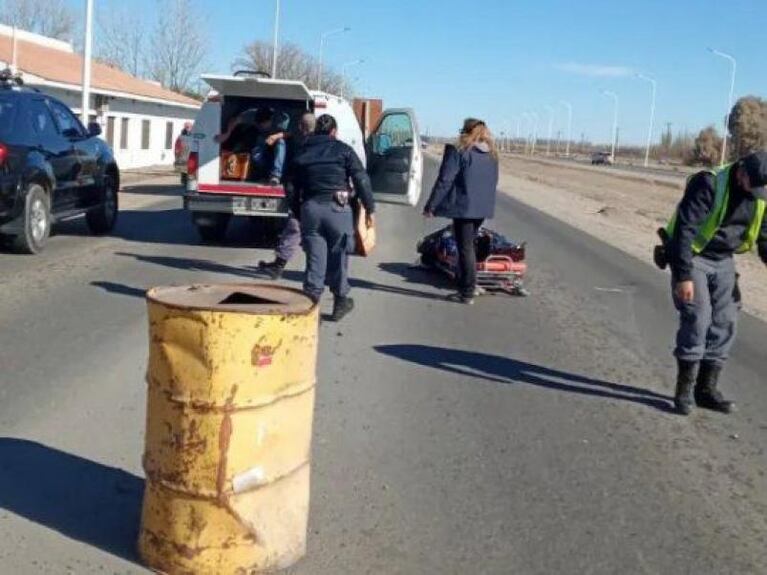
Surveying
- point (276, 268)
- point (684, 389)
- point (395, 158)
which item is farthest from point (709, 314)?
point (395, 158)

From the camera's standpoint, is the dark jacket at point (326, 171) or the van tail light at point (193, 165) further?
the van tail light at point (193, 165)

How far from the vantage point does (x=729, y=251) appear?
6105 mm

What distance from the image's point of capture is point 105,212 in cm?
1428

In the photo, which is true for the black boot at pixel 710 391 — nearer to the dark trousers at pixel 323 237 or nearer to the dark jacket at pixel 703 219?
the dark jacket at pixel 703 219

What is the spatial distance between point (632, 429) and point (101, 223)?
10323 mm

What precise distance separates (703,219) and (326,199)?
347cm

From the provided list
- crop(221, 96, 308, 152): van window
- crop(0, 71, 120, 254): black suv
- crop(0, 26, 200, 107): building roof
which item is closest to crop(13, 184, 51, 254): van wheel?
crop(0, 71, 120, 254): black suv

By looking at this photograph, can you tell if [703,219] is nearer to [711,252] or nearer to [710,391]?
[711,252]

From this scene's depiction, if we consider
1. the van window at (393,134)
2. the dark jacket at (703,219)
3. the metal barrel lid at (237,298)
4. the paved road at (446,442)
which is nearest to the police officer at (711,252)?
the dark jacket at (703,219)

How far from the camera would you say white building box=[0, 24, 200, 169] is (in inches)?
1136

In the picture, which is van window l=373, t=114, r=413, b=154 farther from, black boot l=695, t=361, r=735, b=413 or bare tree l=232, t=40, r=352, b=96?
bare tree l=232, t=40, r=352, b=96

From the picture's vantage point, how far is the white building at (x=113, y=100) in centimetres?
2886

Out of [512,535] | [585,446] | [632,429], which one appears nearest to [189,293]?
[512,535]

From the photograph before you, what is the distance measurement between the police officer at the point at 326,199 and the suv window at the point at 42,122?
191 inches
